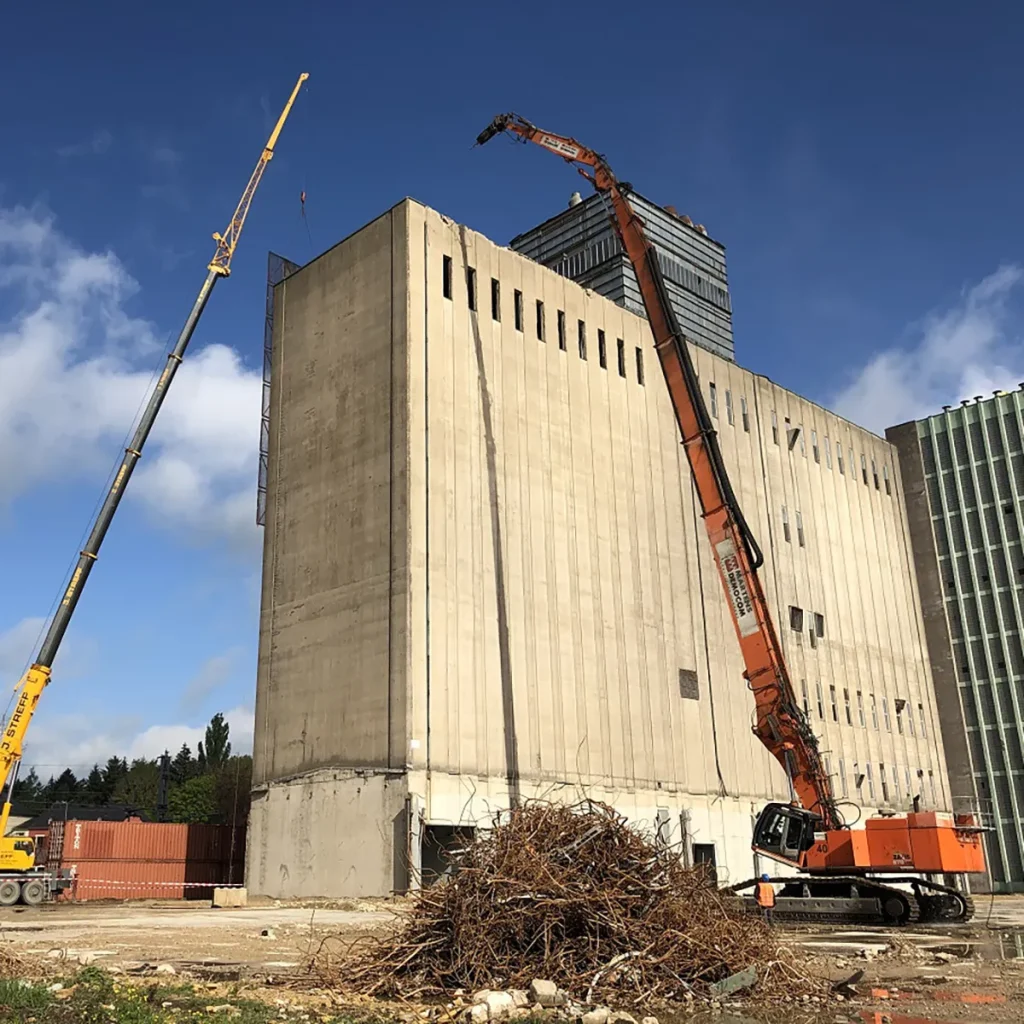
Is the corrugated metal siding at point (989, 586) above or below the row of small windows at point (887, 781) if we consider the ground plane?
above

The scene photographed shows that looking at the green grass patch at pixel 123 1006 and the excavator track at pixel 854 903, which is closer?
the green grass patch at pixel 123 1006

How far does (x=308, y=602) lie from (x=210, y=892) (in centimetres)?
1300

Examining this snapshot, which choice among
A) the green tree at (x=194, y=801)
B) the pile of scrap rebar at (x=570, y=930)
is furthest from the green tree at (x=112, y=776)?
the pile of scrap rebar at (x=570, y=930)

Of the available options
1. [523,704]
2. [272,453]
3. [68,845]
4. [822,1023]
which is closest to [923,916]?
[523,704]

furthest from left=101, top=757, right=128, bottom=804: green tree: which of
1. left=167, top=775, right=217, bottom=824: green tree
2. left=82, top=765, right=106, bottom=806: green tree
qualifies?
left=167, top=775, right=217, bottom=824: green tree

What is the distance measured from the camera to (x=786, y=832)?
973 inches

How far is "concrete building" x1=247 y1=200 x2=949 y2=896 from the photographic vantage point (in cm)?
3144

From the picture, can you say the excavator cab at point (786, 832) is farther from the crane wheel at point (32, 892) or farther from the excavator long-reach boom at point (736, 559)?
the crane wheel at point (32, 892)

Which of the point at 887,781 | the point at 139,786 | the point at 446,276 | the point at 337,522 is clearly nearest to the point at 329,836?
the point at 337,522

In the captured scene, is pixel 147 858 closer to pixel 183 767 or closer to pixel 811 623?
pixel 811 623

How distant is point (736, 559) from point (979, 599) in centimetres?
3368

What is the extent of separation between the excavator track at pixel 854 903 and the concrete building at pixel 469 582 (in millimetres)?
9817

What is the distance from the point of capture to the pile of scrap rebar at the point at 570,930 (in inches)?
403

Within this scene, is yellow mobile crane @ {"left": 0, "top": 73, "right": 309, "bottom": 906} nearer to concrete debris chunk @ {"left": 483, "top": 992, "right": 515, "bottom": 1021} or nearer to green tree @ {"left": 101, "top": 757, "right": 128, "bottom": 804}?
concrete debris chunk @ {"left": 483, "top": 992, "right": 515, "bottom": 1021}
